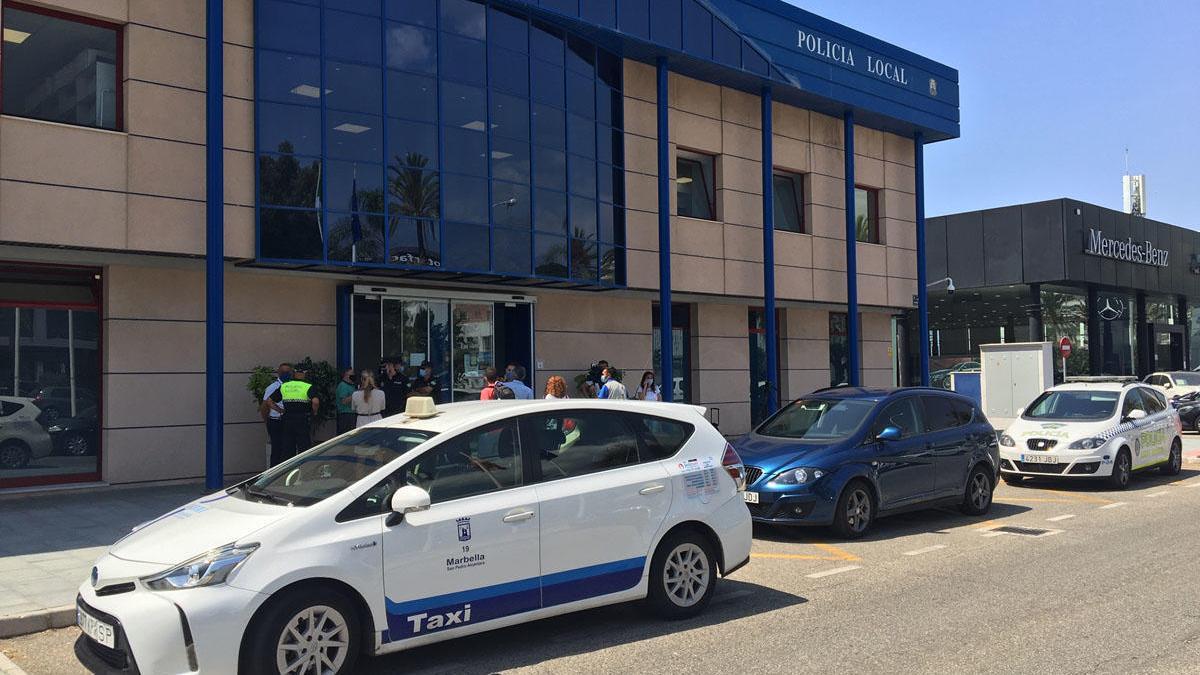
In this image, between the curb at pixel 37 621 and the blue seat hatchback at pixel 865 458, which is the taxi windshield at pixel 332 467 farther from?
the blue seat hatchback at pixel 865 458

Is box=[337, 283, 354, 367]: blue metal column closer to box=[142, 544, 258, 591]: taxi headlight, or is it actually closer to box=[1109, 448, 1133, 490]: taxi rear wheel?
box=[142, 544, 258, 591]: taxi headlight

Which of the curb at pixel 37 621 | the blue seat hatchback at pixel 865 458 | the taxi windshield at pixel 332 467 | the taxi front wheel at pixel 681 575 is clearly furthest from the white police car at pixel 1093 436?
the curb at pixel 37 621

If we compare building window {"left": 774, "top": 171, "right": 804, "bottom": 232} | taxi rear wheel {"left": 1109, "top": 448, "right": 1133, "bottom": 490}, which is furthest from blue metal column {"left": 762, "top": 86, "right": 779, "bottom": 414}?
taxi rear wheel {"left": 1109, "top": 448, "right": 1133, "bottom": 490}

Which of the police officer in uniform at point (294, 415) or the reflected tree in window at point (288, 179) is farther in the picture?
the reflected tree in window at point (288, 179)

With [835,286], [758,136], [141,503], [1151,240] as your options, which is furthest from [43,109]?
[1151,240]

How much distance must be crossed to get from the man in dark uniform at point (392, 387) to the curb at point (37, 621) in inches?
312

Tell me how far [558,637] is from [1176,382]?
26048 millimetres

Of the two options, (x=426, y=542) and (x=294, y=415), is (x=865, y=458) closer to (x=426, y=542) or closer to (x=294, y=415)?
(x=426, y=542)

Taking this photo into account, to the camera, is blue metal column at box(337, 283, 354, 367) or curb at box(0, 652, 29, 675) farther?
blue metal column at box(337, 283, 354, 367)

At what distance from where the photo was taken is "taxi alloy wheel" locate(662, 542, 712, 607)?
675cm

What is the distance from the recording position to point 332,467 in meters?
6.07

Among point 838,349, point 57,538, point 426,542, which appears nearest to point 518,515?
point 426,542

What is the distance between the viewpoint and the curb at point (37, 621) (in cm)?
678

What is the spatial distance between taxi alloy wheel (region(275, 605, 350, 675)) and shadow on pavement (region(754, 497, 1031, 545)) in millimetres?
5879
